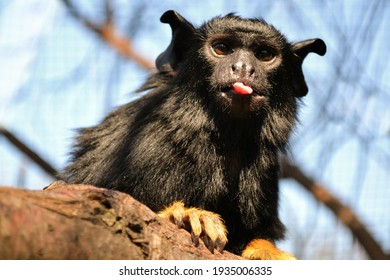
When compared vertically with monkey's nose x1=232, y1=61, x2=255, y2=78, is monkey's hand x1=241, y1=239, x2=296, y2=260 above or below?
below

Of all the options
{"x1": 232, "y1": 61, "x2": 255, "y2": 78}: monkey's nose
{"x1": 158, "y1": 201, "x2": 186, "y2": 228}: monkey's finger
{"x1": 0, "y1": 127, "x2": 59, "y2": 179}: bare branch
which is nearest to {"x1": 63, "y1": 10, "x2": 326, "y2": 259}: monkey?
{"x1": 232, "y1": 61, "x2": 255, "y2": 78}: monkey's nose

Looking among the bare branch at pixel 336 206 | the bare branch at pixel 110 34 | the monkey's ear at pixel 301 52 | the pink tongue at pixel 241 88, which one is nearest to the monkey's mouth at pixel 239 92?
the pink tongue at pixel 241 88

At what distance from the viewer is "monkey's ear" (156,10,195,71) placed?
5.65 meters

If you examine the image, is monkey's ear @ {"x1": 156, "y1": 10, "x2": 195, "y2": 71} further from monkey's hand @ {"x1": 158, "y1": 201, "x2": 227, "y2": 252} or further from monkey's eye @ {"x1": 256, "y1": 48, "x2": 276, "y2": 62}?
monkey's hand @ {"x1": 158, "y1": 201, "x2": 227, "y2": 252}

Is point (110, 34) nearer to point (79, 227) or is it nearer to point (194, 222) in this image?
point (194, 222)

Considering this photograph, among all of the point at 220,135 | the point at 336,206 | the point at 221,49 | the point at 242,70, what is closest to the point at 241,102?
the point at 242,70

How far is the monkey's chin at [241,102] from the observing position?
5.00 meters

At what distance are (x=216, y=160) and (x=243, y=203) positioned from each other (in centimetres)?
44

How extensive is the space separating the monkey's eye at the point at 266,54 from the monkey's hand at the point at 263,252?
1.52m

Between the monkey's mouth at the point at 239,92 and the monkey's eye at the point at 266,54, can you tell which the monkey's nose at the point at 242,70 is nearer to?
the monkey's mouth at the point at 239,92

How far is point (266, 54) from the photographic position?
5.41 meters

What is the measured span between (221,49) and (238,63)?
0.36 metres

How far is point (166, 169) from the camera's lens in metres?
5.17
